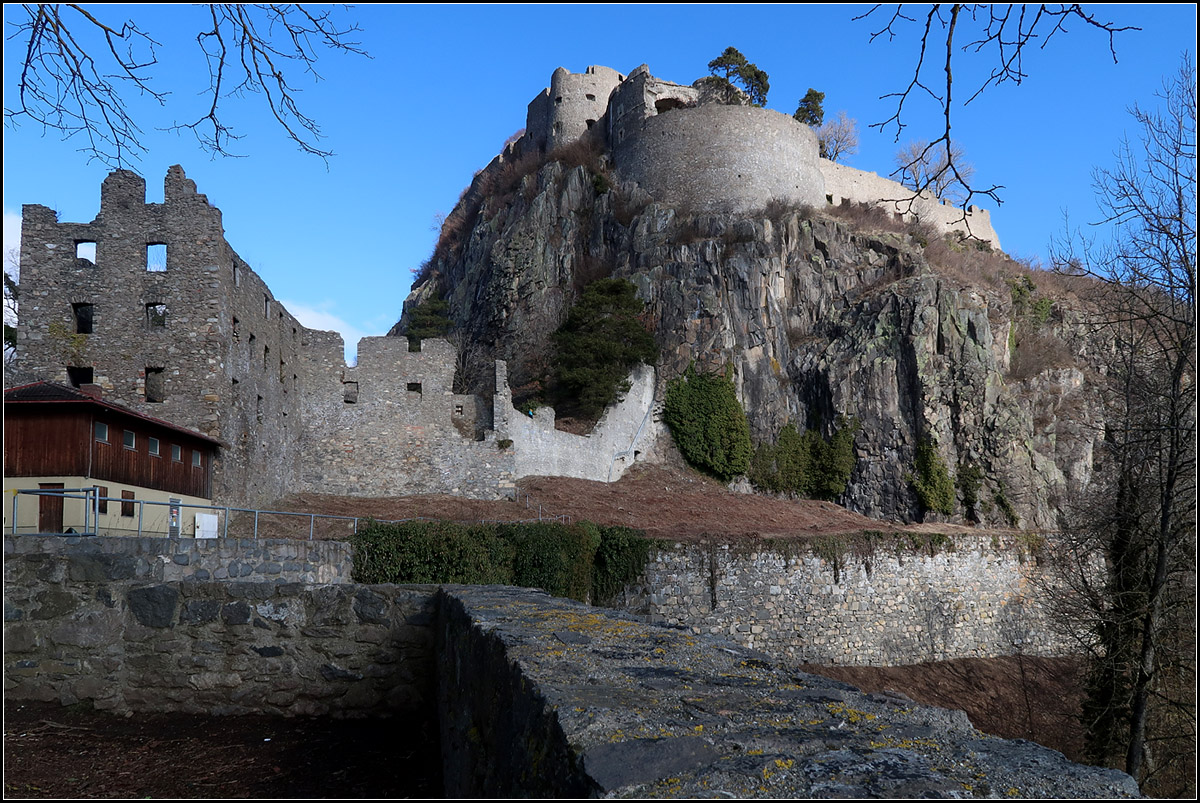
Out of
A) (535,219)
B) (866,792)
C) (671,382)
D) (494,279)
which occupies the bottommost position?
(866,792)

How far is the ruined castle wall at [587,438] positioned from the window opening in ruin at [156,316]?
9846 millimetres

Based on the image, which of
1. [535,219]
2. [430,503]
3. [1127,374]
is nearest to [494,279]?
[535,219]

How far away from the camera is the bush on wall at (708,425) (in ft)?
104

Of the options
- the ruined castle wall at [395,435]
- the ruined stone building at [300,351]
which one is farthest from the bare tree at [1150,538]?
the ruined castle wall at [395,435]

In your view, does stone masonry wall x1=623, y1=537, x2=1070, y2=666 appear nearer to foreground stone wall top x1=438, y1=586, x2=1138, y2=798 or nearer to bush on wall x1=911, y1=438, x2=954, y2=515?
bush on wall x1=911, y1=438, x2=954, y2=515

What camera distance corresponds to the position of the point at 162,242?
1919 centimetres

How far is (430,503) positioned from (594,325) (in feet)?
34.9

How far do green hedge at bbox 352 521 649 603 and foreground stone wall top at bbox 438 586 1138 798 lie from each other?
34.6 ft

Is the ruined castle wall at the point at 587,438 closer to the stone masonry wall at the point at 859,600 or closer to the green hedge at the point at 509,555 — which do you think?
the green hedge at the point at 509,555

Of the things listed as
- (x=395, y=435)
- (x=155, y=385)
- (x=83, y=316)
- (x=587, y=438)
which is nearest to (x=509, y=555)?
(x=155, y=385)

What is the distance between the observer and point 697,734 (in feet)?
7.93

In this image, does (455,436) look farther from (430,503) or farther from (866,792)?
(866,792)

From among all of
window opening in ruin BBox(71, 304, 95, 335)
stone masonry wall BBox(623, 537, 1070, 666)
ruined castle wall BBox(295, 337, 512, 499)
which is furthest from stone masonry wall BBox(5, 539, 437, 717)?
ruined castle wall BBox(295, 337, 512, 499)

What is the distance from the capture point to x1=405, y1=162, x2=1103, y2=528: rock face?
103 feet
